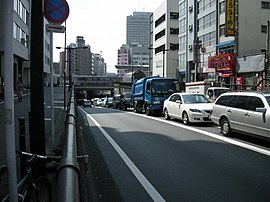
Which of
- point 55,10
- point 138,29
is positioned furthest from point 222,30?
point 138,29

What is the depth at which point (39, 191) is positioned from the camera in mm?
4234

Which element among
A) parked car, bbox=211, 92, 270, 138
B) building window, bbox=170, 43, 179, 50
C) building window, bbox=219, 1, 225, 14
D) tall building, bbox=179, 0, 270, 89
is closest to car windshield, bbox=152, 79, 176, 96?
parked car, bbox=211, 92, 270, 138

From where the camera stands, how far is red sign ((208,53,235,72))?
134 ft

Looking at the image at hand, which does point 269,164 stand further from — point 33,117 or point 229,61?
point 229,61

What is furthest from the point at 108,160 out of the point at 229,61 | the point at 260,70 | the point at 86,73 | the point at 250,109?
the point at 86,73

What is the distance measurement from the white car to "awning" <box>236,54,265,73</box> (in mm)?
21688

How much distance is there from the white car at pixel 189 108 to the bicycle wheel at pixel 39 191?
1108cm

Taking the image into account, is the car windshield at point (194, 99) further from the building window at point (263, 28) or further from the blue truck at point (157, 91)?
the building window at point (263, 28)

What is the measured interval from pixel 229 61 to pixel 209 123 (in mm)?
27270

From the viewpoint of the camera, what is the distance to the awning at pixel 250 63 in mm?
35906

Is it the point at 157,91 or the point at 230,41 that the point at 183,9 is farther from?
the point at 157,91

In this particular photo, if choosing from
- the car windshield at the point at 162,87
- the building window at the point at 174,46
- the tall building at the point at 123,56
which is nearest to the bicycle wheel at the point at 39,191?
the car windshield at the point at 162,87

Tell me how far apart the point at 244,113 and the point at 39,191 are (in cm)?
765

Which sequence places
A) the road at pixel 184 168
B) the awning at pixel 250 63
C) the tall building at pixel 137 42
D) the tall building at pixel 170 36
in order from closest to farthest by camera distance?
the road at pixel 184 168 → the awning at pixel 250 63 → the tall building at pixel 170 36 → the tall building at pixel 137 42
